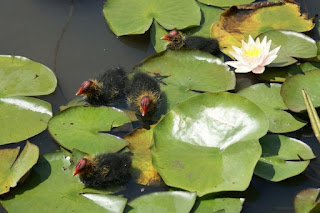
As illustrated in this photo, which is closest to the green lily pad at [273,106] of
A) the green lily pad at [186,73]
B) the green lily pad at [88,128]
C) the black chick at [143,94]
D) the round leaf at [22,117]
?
the green lily pad at [186,73]

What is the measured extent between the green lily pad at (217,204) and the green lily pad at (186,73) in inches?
32.7

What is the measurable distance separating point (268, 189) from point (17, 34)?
2.54 meters

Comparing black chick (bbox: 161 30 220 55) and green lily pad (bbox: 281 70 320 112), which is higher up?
black chick (bbox: 161 30 220 55)

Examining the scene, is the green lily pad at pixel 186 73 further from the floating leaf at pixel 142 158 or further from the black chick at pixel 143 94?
the floating leaf at pixel 142 158

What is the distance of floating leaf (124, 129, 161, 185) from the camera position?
312cm

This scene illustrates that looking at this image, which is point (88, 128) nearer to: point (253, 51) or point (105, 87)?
point (105, 87)

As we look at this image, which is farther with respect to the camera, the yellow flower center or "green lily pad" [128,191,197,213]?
the yellow flower center

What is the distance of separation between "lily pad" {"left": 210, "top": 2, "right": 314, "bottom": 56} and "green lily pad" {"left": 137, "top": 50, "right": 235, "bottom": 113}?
0.31 meters

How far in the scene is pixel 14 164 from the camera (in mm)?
3117

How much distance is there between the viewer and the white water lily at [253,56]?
141 inches

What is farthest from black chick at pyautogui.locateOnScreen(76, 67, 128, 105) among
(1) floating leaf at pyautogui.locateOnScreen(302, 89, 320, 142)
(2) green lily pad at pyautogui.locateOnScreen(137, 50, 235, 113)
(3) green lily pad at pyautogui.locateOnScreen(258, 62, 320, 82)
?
(1) floating leaf at pyautogui.locateOnScreen(302, 89, 320, 142)

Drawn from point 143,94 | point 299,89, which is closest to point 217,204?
point 143,94

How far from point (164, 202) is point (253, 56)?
133cm

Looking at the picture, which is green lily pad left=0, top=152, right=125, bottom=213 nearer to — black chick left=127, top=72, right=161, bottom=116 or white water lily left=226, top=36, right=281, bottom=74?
black chick left=127, top=72, right=161, bottom=116
